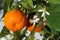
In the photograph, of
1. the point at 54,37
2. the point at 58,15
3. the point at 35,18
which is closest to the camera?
the point at 58,15

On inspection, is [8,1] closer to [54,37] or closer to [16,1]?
[16,1]

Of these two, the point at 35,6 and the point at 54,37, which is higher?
the point at 35,6

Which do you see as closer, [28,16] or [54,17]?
[54,17]

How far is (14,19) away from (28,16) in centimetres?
6

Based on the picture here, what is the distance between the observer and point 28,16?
622 mm

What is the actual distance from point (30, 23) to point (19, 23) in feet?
0.18

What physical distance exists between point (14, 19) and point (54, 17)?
Answer: 12cm

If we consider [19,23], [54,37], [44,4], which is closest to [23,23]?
[19,23]

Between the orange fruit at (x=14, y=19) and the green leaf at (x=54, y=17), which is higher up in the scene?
the orange fruit at (x=14, y=19)

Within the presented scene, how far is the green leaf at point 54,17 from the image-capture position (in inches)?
19.2

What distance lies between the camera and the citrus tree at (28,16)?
1.73 ft

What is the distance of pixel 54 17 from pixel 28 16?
0.13 metres

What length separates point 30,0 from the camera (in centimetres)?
58

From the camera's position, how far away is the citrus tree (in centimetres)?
53
